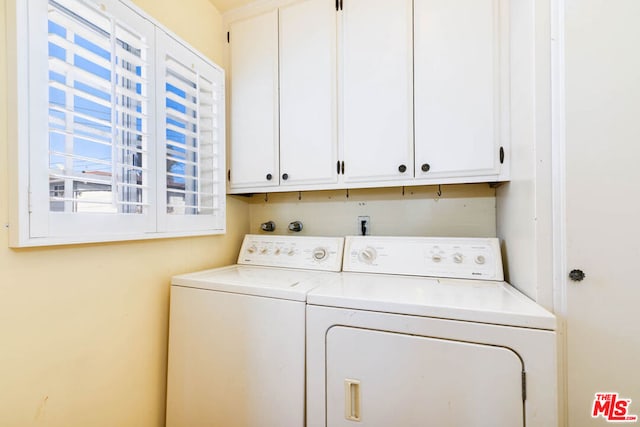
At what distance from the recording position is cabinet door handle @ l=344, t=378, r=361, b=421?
97cm

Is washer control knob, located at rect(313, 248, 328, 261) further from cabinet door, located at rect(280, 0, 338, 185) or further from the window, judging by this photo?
the window

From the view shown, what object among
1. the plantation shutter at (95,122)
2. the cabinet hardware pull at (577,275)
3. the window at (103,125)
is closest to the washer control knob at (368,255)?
the cabinet hardware pull at (577,275)

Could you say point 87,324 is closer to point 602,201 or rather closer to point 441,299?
point 441,299

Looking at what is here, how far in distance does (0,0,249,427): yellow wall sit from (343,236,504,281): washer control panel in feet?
3.05

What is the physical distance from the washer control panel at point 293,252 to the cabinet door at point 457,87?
65 cm

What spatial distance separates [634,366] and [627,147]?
27.4 inches

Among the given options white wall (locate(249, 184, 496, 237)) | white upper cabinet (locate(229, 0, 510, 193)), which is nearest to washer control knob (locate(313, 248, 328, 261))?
white wall (locate(249, 184, 496, 237))

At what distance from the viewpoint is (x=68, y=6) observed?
0.96 m

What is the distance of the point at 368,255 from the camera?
151 cm

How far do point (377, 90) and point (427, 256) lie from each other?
2.93 ft

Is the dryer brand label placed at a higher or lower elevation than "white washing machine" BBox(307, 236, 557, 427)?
lower

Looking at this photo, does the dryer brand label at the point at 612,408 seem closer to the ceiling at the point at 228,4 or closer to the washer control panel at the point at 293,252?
the washer control panel at the point at 293,252

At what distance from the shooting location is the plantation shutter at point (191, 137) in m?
1.33

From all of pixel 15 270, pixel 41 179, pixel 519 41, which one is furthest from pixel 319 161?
pixel 15 270
